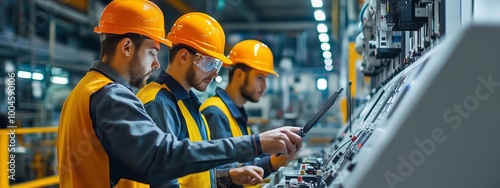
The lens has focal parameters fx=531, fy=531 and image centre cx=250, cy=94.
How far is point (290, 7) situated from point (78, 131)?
48.7 ft

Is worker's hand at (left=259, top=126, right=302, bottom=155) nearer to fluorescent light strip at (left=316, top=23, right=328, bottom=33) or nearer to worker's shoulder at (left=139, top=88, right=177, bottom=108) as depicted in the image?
worker's shoulder at (left=139, top=88, right=177, bottom=108)

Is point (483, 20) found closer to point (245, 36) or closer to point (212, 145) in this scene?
point (212, 145)

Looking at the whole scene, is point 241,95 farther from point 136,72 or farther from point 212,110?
point 136,72

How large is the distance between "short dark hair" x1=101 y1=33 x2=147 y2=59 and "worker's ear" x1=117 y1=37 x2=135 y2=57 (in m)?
0.02

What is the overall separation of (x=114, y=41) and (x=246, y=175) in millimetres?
1161

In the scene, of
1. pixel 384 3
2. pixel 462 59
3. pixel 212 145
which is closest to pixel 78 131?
pixel 212 145

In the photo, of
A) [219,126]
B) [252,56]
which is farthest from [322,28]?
[219,126]

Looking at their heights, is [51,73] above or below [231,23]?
below

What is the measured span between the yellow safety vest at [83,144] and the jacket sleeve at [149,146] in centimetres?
6

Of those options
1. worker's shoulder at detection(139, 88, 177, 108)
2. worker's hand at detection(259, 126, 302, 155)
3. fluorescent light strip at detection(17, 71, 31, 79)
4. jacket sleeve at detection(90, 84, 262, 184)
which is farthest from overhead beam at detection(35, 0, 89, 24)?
worker's hand at detection(259, 126, 302, 155)

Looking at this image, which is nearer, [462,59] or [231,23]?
[462,59]

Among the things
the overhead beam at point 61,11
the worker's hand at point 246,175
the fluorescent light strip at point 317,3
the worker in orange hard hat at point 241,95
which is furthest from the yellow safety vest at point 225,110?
the overhead beam at point 61,11

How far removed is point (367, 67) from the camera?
233 inches

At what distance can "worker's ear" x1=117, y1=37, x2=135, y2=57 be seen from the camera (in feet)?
6.82
